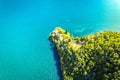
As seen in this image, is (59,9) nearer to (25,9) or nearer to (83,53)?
(25,9)

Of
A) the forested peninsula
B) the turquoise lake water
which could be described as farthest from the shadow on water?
the forested peninsula

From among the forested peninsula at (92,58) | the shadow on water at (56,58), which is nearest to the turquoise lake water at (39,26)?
the shadow on water at (56,58)

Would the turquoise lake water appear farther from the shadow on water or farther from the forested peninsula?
the forested peninsula

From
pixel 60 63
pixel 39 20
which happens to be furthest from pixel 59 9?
pixel 60 63

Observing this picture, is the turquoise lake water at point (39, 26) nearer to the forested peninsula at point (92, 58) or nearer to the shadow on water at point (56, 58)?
the shadow on water at point (56, 58)

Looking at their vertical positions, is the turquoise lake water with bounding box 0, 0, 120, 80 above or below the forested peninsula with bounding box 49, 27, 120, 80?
above

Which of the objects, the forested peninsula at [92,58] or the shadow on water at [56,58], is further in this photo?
the shadow on water at [56,58]
